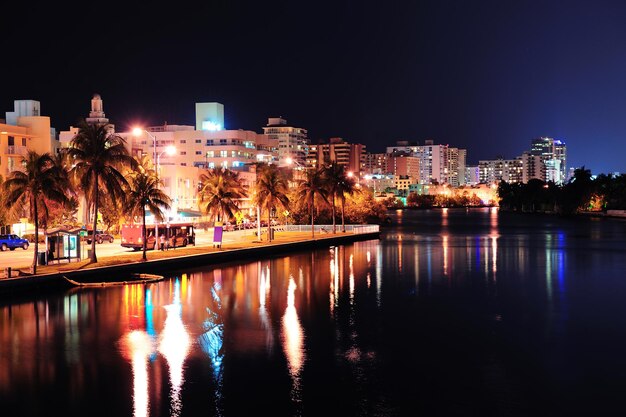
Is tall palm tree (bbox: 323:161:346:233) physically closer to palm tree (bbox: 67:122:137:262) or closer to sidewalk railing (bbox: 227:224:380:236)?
sidewalk railing (bbox: 227:224:380:236)

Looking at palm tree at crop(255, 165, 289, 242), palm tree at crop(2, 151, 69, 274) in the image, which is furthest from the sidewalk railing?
palm tree at crop(2, 151, 69, 274)

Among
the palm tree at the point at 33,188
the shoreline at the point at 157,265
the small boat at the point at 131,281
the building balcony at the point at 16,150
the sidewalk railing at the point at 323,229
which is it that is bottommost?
the small boat at the point at 131,281

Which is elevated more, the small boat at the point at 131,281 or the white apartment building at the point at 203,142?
the white apartment building at the point at 203,142

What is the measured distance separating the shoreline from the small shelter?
1022 millimetres

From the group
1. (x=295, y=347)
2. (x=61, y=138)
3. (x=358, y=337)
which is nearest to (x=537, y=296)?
(x=358, y=337)

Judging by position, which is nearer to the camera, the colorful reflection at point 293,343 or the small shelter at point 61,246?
the colorful reflection at point 293,343

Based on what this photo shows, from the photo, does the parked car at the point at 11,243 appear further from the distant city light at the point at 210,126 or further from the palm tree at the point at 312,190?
the distant city light at the point at 210,126

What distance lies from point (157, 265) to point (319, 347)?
2120 cm

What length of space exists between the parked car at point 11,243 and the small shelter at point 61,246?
12608mm

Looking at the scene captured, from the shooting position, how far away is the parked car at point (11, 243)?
50.4 metres

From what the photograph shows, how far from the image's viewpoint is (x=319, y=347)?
22297 millimetres

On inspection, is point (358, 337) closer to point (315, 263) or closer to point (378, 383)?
point (378, 383)

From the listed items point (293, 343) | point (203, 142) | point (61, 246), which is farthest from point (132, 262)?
point (203, 142)

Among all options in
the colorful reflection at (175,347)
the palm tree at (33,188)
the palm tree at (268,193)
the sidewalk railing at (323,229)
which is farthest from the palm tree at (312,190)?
the colorful reflection at (175,347)
